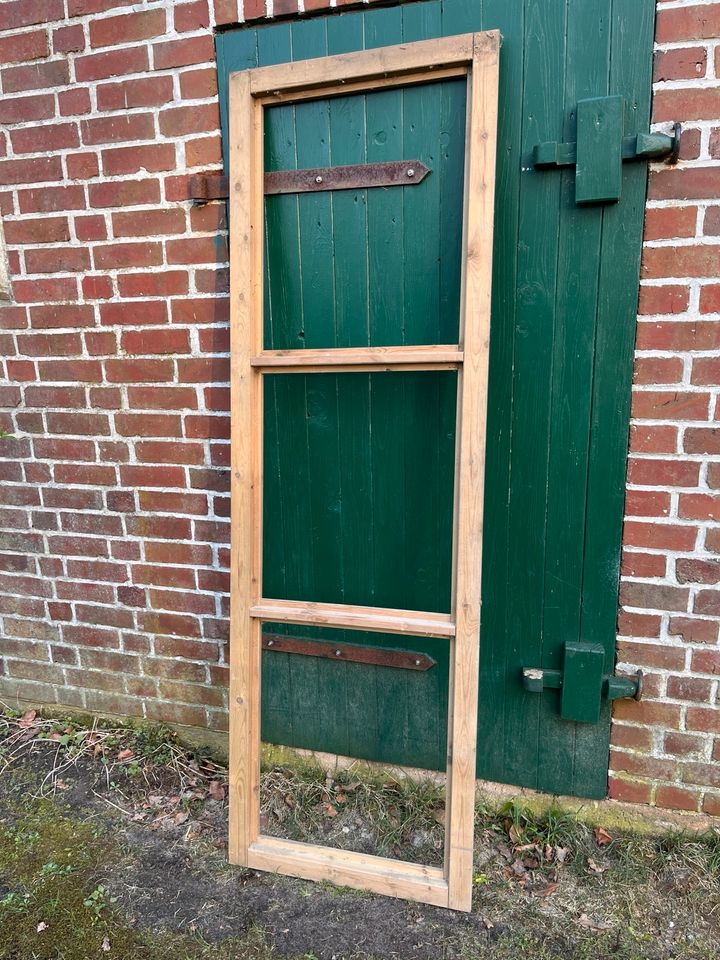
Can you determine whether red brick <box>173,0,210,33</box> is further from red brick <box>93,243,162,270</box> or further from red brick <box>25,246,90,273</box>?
red brick <box>25,246,90,273</box>

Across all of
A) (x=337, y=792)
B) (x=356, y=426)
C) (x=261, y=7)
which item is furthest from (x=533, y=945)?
(x=261, y=7)

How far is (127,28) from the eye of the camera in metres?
1.81

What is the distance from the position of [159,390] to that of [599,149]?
146 centimetres

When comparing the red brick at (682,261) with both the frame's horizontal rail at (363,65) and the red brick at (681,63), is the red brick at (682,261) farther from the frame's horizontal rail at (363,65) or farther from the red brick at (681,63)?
the frame's horizontal rail at (363,65)

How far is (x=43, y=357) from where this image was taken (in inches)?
83.2

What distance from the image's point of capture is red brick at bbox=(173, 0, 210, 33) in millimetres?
1732

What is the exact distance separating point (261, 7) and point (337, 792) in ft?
7.97

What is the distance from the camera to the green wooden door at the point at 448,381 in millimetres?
1562

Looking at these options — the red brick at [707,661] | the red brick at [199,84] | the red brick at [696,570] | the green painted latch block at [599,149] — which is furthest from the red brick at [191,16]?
the red brick at [707,661]

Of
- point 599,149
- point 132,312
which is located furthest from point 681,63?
point 132,312

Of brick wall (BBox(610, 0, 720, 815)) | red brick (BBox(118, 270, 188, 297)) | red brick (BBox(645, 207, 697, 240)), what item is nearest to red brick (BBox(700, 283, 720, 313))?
brick wall (BBox(610, 0, 720, 815))

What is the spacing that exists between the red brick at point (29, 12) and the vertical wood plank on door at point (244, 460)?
714 mm

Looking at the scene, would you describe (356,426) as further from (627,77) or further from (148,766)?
(148,766)

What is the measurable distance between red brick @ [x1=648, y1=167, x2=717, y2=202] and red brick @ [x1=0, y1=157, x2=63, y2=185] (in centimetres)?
180
